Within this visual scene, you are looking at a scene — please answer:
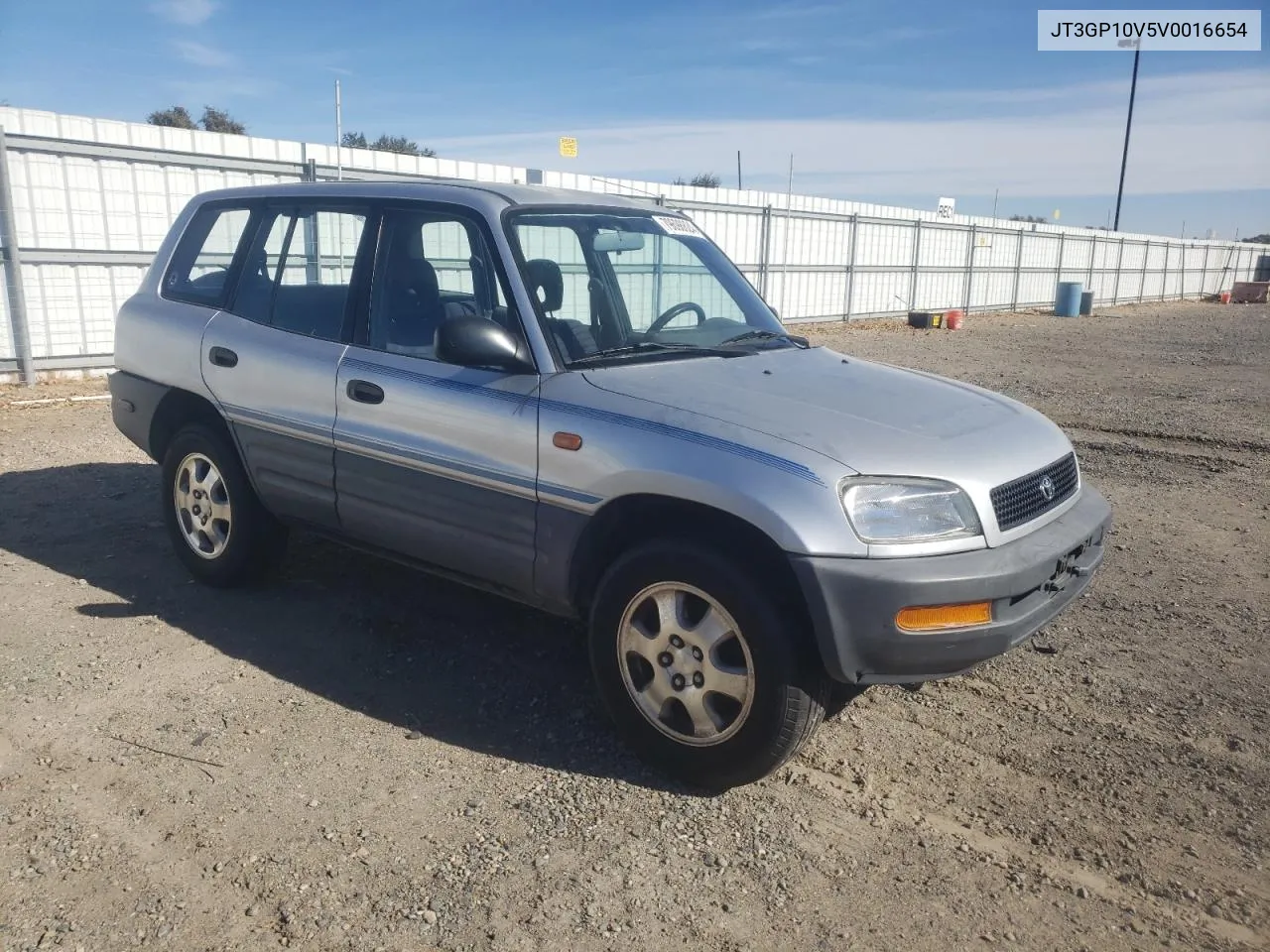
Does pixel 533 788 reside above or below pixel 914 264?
below

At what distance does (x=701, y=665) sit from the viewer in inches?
125

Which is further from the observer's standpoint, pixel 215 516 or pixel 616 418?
pixel 215 516

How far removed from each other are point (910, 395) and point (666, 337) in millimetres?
963

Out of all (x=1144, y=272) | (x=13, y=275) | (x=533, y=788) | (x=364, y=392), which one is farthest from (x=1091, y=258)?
(x=533, y=788)

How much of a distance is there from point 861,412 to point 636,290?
4.42 feet

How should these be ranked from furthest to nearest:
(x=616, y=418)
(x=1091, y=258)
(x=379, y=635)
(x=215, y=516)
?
(x=1091, y=258) → (x=215, y=516) → (x=379, y=635) → (x=616, y=418)

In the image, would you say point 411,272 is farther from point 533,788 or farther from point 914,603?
point 914,603

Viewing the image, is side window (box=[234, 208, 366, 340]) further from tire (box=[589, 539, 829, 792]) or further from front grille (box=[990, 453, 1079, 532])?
front grille (box=[990, 453, 1079, 532])

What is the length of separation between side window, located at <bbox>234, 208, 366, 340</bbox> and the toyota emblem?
2800 mm

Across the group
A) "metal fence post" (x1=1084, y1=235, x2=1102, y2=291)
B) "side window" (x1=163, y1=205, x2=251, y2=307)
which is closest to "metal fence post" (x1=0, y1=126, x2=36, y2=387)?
"side window" (x1=163, y1=205, x2=251, y2=307)

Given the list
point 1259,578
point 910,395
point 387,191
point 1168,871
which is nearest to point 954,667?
point 1168,871

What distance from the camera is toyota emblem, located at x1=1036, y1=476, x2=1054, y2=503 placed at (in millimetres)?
3359

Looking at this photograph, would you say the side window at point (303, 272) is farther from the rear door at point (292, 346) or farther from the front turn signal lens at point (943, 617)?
the front turn signal lens at point (943, 617)

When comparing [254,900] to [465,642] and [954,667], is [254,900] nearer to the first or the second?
[465,642]
